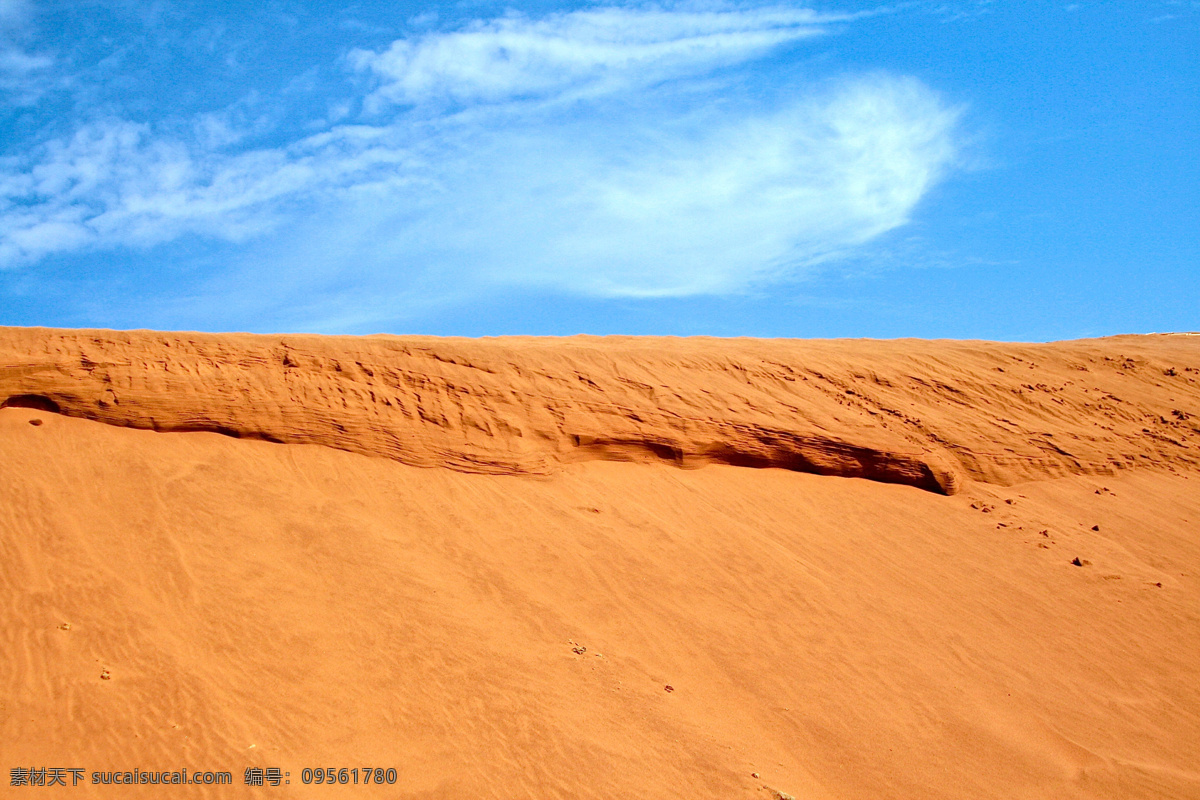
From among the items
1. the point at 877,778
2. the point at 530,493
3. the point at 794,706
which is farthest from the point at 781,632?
the point at 530,493

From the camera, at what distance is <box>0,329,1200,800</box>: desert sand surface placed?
5.57 metres

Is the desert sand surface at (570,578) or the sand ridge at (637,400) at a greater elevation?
the sand ridge at (637,400)

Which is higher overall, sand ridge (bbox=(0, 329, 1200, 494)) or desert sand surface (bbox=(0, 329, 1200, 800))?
sand ridge (bbox=(0, 329, 1200, 494))

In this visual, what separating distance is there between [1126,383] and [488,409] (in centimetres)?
1271

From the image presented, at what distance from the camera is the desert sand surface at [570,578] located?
219 inches

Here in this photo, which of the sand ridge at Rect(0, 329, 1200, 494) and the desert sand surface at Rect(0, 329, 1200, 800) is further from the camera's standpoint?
the sand ridge at Rect(0, 329, 1200, 494)

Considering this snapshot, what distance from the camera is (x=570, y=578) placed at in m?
7.78

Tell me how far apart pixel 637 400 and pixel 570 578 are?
11.8 ft

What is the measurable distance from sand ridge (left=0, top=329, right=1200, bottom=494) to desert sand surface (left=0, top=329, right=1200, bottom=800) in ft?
0.18

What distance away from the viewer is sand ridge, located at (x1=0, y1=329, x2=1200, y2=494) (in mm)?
8883

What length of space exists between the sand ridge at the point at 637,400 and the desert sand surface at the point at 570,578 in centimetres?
5

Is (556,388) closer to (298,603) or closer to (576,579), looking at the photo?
(576,579)

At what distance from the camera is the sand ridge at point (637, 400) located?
29.1 ft

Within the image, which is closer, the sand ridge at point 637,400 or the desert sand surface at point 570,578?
the desert sand surface at point 570,578
